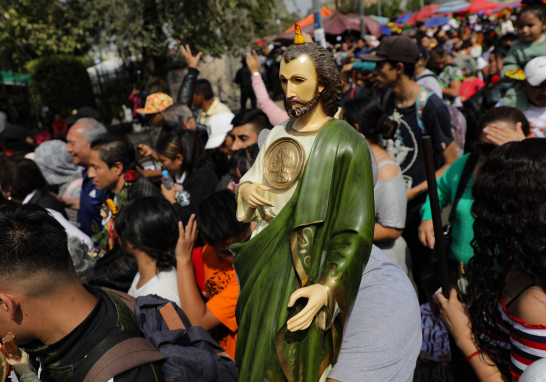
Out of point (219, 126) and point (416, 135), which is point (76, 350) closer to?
A: point (416, 135)

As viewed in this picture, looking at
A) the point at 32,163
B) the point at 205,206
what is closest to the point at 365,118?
the point at 205,206

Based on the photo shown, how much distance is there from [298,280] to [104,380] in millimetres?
887

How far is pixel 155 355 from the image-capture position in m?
1.85

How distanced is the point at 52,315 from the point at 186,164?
261 cm

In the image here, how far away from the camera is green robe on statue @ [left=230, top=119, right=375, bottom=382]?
A: 4.60 feet

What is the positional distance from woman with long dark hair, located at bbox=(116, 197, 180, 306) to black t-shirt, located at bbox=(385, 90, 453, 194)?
7.19ft

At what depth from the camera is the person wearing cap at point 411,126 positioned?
12.9ft

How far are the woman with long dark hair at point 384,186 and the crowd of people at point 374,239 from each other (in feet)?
0.04

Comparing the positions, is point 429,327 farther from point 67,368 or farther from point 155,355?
point 67,368

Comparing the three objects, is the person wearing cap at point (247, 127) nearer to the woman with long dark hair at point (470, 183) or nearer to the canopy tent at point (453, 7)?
the woman with long dark hair at point (470, 183)

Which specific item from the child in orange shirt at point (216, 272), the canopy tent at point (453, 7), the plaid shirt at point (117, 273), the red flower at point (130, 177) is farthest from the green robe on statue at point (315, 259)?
the canopy tent at point (453, 7)

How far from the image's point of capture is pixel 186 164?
4.38m

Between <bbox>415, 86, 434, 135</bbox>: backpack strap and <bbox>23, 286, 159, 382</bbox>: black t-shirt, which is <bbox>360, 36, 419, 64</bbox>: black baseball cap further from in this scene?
<bbox>23, 286, 159, 382</bbox>: black t-shirt

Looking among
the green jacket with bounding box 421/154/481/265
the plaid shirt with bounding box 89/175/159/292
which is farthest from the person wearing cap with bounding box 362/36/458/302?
the plaid shirt with bounding box 89/175/159/292
